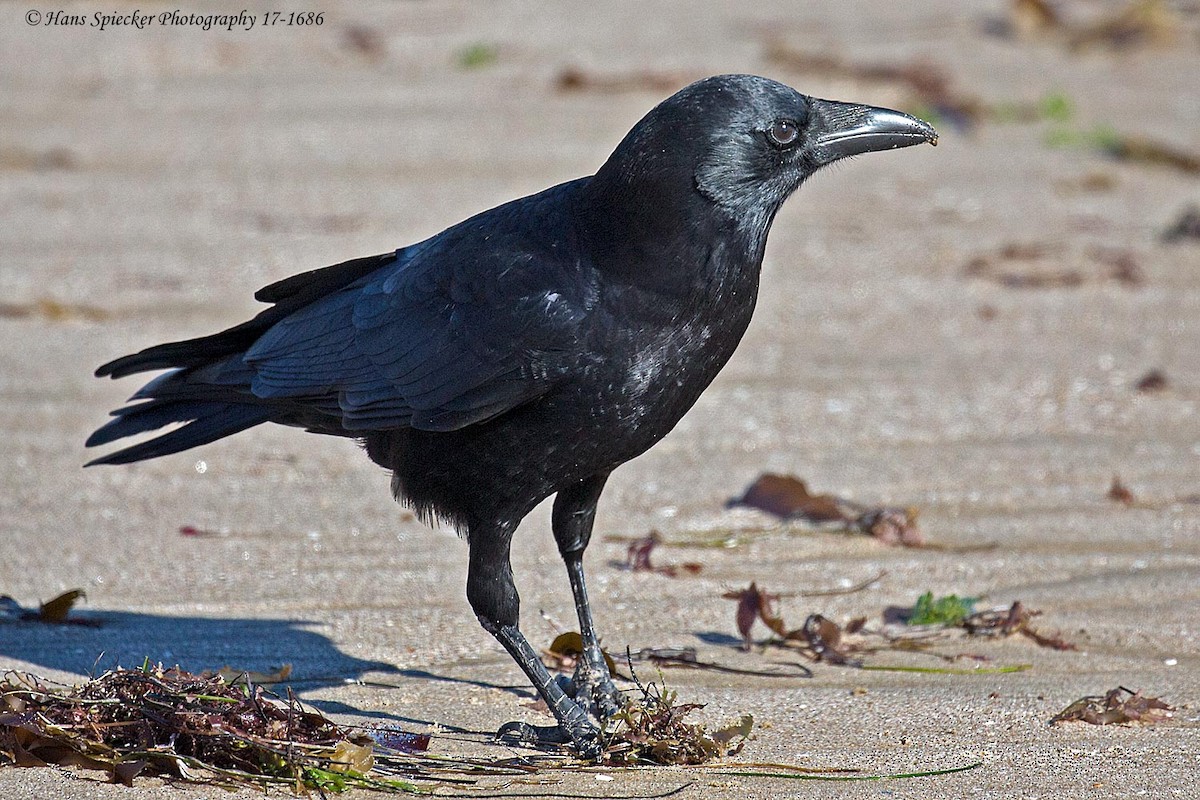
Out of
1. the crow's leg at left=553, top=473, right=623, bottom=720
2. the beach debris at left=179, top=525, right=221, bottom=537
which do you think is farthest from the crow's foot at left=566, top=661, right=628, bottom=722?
the beach debris at left=179, top=525, right=221, bottom=537

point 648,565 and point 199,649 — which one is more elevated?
point 648,565

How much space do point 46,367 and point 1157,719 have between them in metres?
4.79

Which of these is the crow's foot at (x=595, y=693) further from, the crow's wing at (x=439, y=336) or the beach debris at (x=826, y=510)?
the beach debris at (x=826, y=510)

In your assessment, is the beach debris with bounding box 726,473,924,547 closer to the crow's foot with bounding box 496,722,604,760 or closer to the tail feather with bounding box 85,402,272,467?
the crow's foot with bounding box 496,722,604,760

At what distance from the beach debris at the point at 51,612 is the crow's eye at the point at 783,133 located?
234 centimetres

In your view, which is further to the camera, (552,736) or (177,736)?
(552,736)

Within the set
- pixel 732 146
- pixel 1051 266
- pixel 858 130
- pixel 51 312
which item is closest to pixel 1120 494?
pixel 858 130

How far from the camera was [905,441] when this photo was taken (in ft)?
20.3

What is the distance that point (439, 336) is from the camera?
13.4 ft

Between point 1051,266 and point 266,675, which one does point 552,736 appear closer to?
point 266,675

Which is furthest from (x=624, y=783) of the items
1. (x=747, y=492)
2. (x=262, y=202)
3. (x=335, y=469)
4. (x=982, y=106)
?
(x=982, y=106)

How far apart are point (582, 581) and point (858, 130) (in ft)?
4.65

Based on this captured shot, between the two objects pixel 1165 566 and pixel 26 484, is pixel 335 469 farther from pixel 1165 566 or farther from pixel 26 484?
pixel 1165 566

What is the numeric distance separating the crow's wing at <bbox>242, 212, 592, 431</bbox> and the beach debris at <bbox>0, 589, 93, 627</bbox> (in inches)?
33.2
